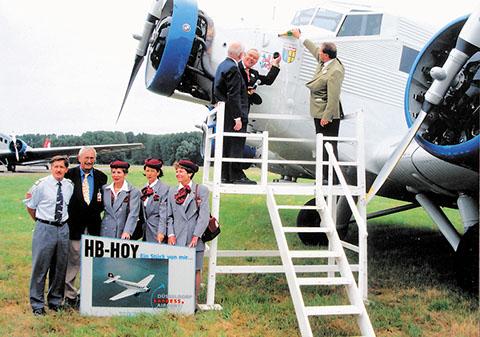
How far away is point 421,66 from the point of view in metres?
5.59

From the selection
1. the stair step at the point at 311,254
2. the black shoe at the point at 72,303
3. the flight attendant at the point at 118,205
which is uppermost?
the flight attendant at the point at 118,205

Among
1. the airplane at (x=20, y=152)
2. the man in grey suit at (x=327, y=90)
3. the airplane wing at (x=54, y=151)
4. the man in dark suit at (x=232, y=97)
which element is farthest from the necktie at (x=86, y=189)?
the airplane at (x=20, y=152)

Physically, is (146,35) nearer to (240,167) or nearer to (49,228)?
(240,167)

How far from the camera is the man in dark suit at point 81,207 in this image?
16.5 feet

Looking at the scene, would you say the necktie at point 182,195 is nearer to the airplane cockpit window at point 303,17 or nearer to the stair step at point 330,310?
the stair step at point 330,310

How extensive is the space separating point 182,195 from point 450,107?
2.96 metres

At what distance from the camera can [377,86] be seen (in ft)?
24.0

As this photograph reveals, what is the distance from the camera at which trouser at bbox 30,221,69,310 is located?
15.5 feet

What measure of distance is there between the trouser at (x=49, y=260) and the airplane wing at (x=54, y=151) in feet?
83.4

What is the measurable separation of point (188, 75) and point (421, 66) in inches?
117

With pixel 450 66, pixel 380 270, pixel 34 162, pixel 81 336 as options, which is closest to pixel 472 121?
pixel 450 66

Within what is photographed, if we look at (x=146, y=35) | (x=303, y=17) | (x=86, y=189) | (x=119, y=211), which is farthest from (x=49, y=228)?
(x=303, y=17)

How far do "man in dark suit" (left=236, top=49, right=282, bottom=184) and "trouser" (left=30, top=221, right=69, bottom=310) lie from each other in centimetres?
208

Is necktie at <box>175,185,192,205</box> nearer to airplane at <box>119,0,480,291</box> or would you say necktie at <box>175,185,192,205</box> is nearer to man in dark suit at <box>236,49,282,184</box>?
man in dark suit at <box>236,49,282,184</box>
